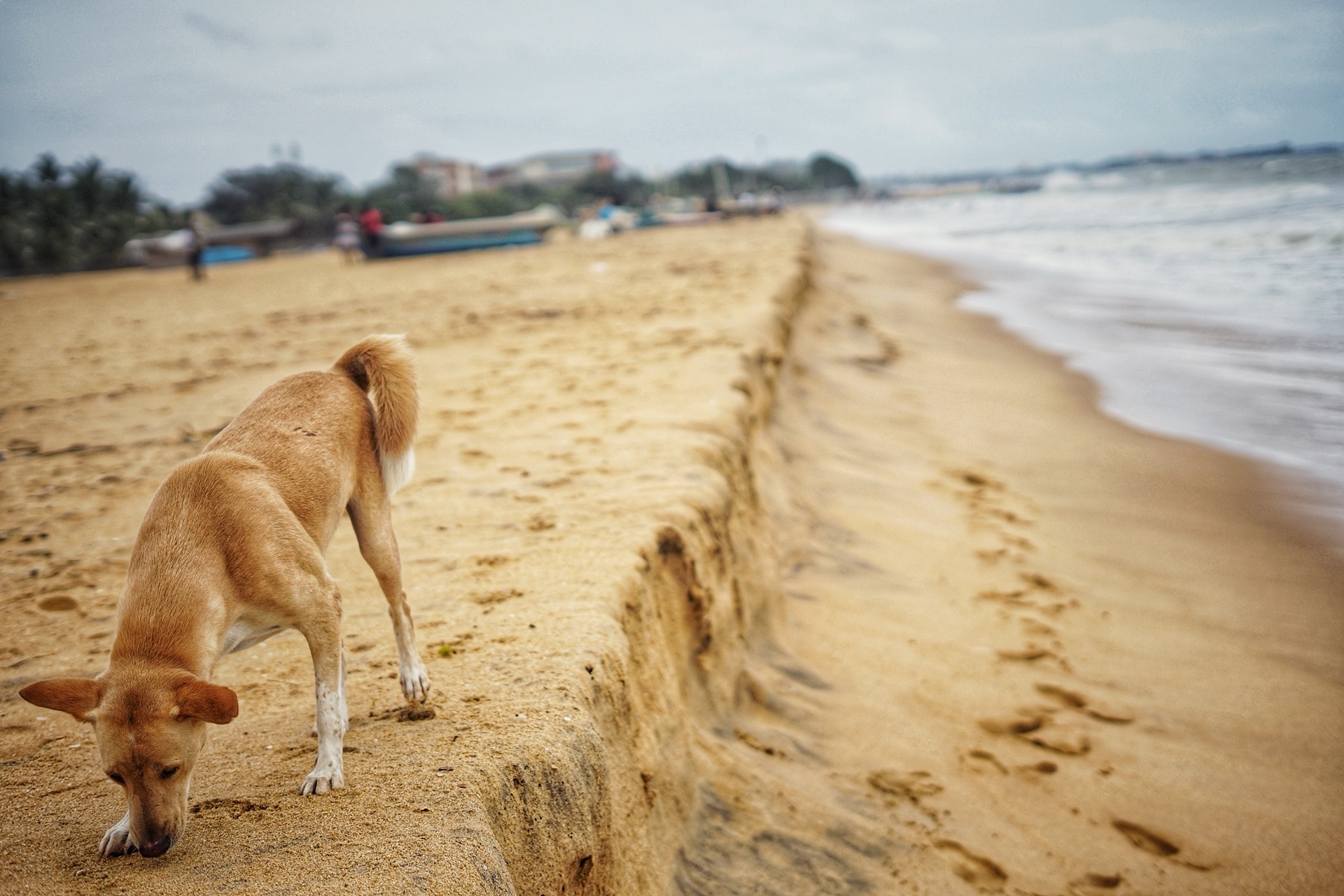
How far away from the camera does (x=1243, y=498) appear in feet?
22.0

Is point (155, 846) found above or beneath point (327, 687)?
beneath

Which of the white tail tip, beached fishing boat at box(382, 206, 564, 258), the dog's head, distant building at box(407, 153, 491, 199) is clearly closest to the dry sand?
the dog's head

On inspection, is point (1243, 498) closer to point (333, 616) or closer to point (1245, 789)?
point (1245, 789)

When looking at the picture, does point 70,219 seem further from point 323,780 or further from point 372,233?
point 323,780

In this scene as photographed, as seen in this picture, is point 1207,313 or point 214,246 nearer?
point 1207,313

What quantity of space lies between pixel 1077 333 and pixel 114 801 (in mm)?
13907

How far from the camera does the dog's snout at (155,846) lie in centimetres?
195

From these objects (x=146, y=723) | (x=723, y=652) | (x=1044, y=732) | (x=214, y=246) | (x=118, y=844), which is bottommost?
(x=1044, y=732)

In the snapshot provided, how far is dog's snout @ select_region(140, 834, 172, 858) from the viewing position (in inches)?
76.6

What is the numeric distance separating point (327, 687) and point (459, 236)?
2584cm

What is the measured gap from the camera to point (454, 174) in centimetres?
12194

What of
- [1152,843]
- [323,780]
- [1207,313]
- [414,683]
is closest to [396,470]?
[414,683]

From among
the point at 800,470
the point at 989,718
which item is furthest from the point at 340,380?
the point at 800,470

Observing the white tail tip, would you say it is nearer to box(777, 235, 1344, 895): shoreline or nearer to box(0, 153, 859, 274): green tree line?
box(777, 235, 1344, 895): shoreline
